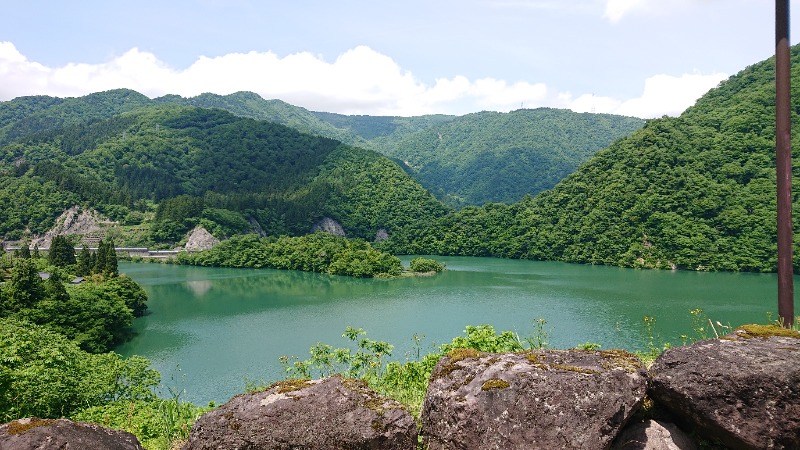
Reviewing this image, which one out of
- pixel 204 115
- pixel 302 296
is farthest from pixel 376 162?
pixel 302 296

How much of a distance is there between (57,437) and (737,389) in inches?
198

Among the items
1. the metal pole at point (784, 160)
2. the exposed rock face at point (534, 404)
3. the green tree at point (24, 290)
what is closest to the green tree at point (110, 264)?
the green tree at point (24, 290)

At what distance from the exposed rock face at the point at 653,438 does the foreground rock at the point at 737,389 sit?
0.47ft

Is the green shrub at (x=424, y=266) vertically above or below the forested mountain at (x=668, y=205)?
below

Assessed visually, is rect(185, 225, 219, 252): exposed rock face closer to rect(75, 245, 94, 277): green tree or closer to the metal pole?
rect(75, 245, 94, 277): green tree

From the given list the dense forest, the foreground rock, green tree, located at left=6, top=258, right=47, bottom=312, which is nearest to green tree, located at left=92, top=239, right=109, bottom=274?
green tree, located at left=6, top=258, right=47, bottom=312

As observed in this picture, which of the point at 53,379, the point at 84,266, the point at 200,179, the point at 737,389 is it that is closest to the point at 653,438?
the point at 737,389

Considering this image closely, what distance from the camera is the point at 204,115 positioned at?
551 feet

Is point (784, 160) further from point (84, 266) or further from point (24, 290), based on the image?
point (84, 266)

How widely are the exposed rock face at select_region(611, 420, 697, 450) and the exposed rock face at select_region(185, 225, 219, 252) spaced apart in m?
90.1

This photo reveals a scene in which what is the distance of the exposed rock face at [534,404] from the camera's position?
4.29 meters

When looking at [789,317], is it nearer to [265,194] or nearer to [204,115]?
[265,194]

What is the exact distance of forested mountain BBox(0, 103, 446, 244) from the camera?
96.6 metres

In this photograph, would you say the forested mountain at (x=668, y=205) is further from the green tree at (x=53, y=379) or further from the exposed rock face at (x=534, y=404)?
the exposed rock face at (x=534, y=404)
